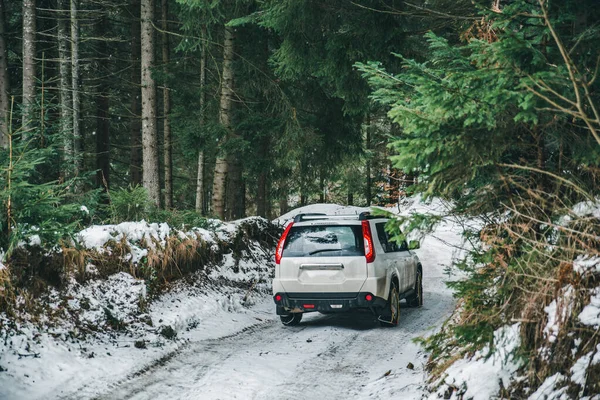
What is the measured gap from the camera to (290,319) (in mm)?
10172

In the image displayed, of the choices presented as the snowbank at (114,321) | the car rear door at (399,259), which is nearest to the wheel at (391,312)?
the car rear door at (399,259)

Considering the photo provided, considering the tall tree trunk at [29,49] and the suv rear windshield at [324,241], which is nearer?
the suv rear windshield at [324,241]

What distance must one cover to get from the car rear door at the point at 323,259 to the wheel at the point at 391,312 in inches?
31.8

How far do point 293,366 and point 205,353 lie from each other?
1450 millimetres

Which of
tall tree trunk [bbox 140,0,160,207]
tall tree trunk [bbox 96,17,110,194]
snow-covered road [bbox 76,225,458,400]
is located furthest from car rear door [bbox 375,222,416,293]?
tall tree trunk [bbox 96,17,110,194]

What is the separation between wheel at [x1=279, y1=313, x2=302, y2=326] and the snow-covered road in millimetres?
154

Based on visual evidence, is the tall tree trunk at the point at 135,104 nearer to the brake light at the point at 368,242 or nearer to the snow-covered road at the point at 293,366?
the brake light at the point at 368,242

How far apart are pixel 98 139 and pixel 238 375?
62.6ft

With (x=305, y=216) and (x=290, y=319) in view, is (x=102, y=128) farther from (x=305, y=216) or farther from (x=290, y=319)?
(x=290, y=319)

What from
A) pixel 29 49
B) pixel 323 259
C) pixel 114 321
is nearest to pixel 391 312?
pixel 323 259

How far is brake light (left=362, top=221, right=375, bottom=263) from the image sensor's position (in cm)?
945

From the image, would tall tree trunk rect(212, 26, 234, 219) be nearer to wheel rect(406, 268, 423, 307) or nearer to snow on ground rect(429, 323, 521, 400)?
wheel rect(406, 268, 423, 307)

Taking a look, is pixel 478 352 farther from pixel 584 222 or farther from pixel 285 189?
pixel 285 189

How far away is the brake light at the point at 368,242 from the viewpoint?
945 cm
